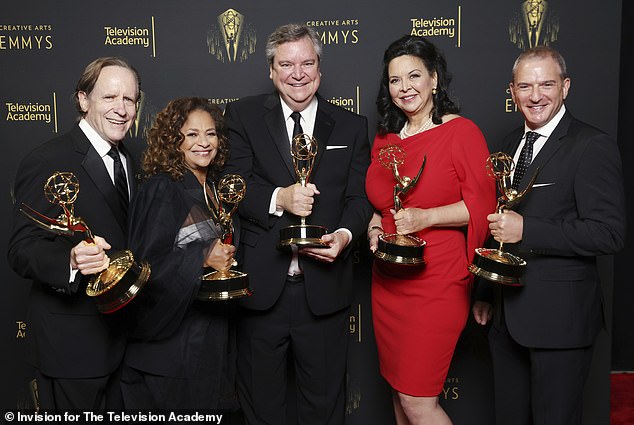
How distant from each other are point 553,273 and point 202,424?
1.48 m

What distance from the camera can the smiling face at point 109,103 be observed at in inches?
84.4

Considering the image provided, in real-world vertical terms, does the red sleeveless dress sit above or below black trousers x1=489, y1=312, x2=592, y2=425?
above

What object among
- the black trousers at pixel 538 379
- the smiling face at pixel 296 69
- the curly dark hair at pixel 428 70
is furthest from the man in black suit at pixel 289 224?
the black trousers at pixel 538 379

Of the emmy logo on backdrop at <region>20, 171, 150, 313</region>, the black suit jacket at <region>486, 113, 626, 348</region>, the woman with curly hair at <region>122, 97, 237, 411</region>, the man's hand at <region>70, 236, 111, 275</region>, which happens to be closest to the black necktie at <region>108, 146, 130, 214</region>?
the woman with curly hair at <region>122, 97, 237, 411</region>

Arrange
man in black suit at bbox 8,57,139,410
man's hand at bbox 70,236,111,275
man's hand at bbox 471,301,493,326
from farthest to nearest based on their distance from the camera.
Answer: man's hand at bbox 471,301,493,326 → man in black suit at bbox 8,57,139,410 → man's hand at bbox 70,236,111,275

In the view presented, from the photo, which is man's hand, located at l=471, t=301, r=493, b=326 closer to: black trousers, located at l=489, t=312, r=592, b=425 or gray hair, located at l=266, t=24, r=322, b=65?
Result: black trousers, located at l=489, t=312, r=592, b=425

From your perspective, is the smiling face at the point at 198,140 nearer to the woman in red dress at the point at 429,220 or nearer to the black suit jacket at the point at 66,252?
the black suit jacket at the point at 66,252

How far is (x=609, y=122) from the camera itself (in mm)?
3225

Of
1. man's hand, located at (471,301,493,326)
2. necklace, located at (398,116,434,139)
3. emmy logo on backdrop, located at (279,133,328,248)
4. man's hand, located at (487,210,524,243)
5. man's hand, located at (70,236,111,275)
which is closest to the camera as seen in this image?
man's hand, located at (70,236,111,275)

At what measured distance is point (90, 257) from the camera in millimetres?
1784

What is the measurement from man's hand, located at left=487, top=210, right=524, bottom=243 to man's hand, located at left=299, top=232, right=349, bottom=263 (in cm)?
61

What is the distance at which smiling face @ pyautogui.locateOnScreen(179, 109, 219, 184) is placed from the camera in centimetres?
224

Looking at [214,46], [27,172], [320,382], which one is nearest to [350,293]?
[320,382]

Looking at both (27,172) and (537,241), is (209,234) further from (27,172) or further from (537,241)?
(537,241)
